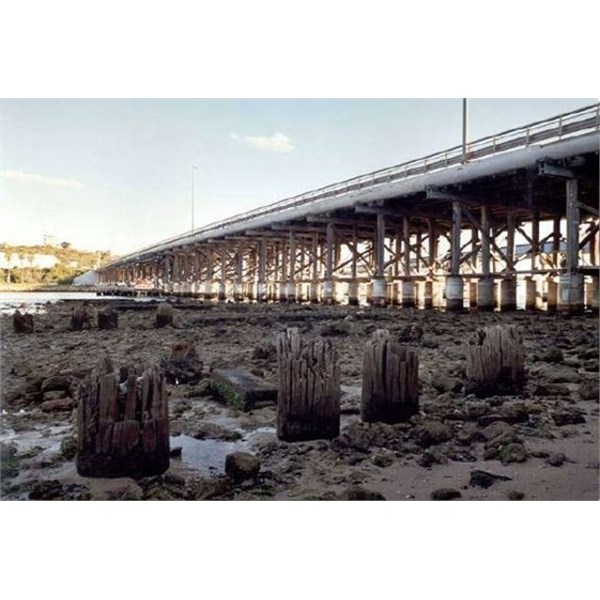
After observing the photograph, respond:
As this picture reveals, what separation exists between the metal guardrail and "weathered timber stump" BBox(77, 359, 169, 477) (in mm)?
16002

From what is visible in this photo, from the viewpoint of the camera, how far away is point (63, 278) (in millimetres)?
63438

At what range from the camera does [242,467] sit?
385cm

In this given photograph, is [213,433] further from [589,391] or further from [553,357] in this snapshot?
[553,357]

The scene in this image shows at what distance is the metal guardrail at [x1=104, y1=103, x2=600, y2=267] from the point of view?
16125 mm

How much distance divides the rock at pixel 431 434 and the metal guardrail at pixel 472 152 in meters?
14.4

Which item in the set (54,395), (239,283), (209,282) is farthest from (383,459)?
(209,282)

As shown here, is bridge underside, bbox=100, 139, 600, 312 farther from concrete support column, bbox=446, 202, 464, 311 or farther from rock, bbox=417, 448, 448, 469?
rock, bbox=417, 448, 448, 469

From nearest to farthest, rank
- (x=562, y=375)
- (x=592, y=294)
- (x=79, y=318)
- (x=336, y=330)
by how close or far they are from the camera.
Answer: (x=562, y=375), (x=336, y=330), (x=79, y=318), (x=592, y=294)

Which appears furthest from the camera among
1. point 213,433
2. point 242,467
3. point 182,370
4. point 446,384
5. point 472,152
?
point 472,152

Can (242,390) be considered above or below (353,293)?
below

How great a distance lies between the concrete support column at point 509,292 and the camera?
22141 mm

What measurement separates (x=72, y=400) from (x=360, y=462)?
3.41m

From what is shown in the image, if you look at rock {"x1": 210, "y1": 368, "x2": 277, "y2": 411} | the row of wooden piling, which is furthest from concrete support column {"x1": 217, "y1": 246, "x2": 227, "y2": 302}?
the row of wooden piling

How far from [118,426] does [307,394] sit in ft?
5.06
